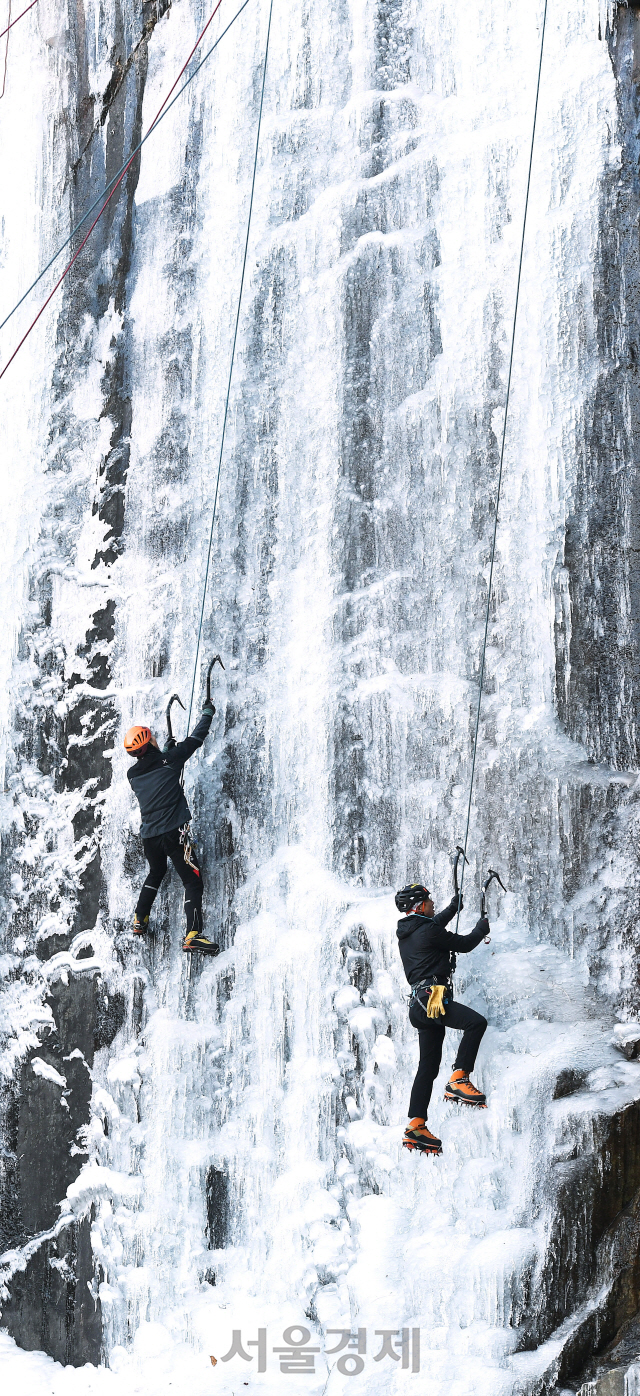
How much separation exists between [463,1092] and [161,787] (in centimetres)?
195

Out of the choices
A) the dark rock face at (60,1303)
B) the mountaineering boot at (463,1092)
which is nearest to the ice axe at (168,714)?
the mountaineering boot at (463,1092)

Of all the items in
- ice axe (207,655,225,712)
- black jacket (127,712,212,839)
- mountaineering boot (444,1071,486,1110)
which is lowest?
mountaineering boot (444,1071,486,1110)

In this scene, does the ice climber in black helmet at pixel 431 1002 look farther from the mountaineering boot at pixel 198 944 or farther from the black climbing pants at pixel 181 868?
the black climbing pants at pixel 181 868

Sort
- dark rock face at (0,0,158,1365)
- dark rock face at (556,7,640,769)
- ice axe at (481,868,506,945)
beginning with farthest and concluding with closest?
dark rock face at (0,0,158,1365), dark rock face at (556,7,640,769), ice axe at (481,868,506,945)

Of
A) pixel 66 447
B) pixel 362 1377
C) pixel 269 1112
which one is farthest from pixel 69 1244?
pixel 66 447

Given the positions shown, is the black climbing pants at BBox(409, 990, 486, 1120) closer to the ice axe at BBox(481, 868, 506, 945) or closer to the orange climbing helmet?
the ice axe at BBox(481, 868, 506, 945)

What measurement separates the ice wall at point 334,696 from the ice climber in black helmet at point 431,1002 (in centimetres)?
43

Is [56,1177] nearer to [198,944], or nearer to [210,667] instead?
[198,944]

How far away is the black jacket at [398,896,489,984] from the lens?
470 centimetres

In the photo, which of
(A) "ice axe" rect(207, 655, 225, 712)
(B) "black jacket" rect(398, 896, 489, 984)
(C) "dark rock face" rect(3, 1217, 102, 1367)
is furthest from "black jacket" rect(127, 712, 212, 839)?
(C) "dark rock face" rect(3, 1217, 102, 1367)

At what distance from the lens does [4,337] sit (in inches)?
292

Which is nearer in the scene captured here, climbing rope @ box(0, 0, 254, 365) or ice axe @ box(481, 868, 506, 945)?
ice axe @ box(481, 868, 506, 945)

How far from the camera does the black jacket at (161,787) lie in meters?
5.57

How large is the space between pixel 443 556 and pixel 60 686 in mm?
2297
